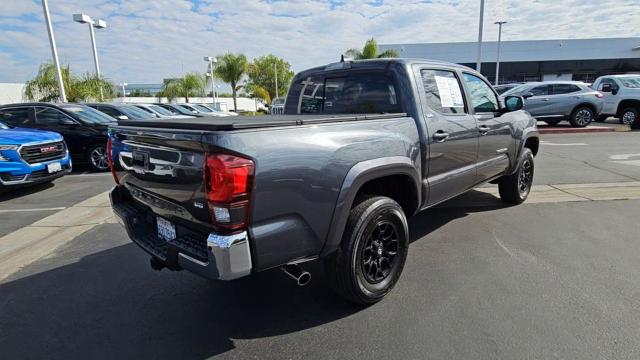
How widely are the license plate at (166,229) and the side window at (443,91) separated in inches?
95.6

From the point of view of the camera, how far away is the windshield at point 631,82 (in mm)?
14250

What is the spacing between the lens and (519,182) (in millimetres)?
5488

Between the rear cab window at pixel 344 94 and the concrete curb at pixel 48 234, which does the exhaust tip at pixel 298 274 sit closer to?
the rear cab window at pixel 344 94

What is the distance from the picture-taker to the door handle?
3.49 meters

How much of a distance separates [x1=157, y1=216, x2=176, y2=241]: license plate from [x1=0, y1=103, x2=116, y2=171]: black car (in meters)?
7.33

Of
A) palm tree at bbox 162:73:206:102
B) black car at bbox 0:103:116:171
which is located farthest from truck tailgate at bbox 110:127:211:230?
palm tree at bbox 162:73:206:102

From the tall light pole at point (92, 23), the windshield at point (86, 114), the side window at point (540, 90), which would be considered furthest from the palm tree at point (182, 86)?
the side window at point (540, 90)

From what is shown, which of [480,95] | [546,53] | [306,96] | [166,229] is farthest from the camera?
[546,53]

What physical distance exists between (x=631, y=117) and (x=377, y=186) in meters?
16.1

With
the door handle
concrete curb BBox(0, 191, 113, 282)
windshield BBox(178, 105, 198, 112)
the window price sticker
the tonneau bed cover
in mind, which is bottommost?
concrete curb BBox(0, 191, 113, 282)

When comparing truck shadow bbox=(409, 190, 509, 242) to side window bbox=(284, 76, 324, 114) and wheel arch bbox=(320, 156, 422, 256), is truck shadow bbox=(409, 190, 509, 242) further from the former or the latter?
side window bbox=(284, 76, 324, 114)

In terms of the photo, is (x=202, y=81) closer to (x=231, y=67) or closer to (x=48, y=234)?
(x=231, y=67)

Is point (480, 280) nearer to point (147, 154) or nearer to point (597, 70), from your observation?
point (147, 154)

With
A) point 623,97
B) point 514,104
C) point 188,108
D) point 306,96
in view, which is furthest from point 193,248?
point 188,108
